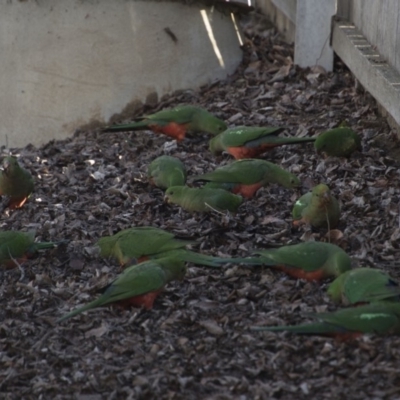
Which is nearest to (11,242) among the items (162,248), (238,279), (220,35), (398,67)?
(162,248)

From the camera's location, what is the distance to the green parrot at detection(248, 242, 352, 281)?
4297 mm

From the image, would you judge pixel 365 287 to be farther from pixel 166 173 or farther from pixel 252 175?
pixel 166 173

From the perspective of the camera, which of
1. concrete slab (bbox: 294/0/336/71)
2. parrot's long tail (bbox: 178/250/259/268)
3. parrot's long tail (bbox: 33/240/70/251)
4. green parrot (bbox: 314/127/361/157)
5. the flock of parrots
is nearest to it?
the flock of parrots

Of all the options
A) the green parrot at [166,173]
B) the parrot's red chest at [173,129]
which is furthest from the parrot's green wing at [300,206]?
the parrot's red chest at [173,129]

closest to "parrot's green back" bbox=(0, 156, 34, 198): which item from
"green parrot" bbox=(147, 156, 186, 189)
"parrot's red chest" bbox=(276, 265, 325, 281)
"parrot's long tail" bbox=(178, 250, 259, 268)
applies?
"green parrot" bbox=(147, 156, 186, 189)

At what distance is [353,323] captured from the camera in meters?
3.70

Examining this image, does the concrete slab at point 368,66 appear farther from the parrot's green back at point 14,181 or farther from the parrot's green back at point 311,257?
the parrot's green back at point 14,181

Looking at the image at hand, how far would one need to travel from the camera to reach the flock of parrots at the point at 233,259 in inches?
151

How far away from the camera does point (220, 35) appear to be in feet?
26.6

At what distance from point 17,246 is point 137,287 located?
103cm

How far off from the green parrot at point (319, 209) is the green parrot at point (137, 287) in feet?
3.26

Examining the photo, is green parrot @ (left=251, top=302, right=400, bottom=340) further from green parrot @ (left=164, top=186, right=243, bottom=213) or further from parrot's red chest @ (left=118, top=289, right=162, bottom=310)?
green parrot @ (left=164, top=186, right=243, bottom=213)

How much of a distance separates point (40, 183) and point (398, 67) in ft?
8.28

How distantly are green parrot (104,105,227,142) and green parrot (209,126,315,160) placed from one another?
493 mm
